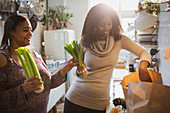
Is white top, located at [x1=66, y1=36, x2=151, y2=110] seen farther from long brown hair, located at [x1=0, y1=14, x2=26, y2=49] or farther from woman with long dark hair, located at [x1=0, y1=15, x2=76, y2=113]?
long brown hair, located at [x1=0, y1=14, x2=26, y2=49]

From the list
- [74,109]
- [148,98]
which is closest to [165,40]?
[148,98]

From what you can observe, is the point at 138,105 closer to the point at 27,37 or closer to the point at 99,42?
the point at 99,42

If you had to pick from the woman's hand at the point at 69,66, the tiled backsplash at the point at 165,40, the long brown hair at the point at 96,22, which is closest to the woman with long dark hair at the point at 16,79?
the woman's hand at the point at 69,66

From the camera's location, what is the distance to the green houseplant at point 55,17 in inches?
141

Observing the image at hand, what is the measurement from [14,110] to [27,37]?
1.60ft

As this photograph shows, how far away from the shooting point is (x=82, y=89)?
120cm

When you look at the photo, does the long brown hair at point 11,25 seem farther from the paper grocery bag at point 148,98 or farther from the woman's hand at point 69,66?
the paper grocery bag at point 148,98

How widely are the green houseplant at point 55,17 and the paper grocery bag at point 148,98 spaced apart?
312 centimetres

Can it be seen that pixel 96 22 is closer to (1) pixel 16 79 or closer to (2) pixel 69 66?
(2) pixel 69 66

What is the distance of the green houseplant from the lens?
3.57 metres

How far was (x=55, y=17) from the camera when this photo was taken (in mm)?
3594

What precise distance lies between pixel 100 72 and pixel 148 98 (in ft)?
1.75

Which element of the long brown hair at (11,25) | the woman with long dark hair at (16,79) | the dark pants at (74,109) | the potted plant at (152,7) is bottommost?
the dark pants at (74,109)

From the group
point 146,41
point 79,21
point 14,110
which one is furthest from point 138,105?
point 79,21
